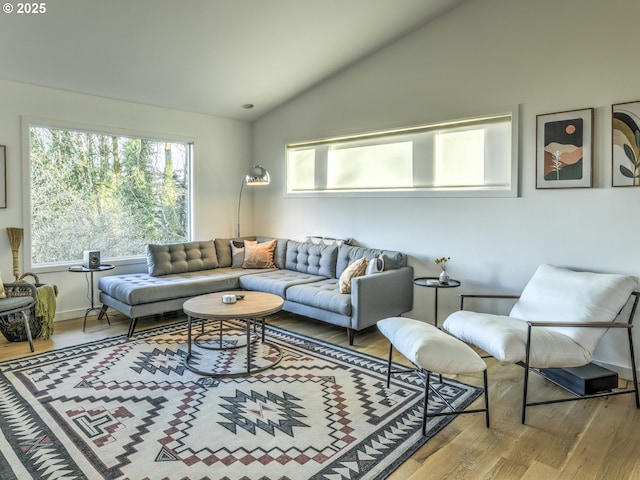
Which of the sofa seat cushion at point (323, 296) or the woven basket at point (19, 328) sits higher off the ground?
the sofa seat cushion at point (323, 296)

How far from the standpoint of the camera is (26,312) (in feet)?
13.0

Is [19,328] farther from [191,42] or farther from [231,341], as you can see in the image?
[191,42]

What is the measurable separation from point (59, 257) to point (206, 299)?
223cm

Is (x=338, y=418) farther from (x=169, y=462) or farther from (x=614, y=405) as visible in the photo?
(x=614, y=405)

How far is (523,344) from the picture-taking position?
8.77ft

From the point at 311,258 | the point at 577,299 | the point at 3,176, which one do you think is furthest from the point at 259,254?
the point at 577,299

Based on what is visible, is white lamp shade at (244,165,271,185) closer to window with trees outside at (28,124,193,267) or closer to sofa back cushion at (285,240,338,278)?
sofa back cushion at (285,240,338,278)

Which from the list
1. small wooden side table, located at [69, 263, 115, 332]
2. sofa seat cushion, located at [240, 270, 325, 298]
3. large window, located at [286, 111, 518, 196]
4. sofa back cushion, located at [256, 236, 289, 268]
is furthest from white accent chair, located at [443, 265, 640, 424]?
small wooden side table, located at [69, 263, 115, 332]

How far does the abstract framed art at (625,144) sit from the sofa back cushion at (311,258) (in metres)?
2.82

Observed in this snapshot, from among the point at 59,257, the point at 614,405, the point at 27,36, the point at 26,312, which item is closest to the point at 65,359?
the point at 26,312

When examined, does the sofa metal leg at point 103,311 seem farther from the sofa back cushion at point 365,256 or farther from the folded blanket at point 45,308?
the sofa back cushion at point 365,256

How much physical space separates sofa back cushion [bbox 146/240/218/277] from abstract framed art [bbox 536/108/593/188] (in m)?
3.86

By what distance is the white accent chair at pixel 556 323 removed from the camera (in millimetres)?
2678

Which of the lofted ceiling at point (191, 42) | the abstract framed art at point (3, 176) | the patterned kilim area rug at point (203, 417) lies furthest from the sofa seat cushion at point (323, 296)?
the abstract framed art at point (3, 176)
